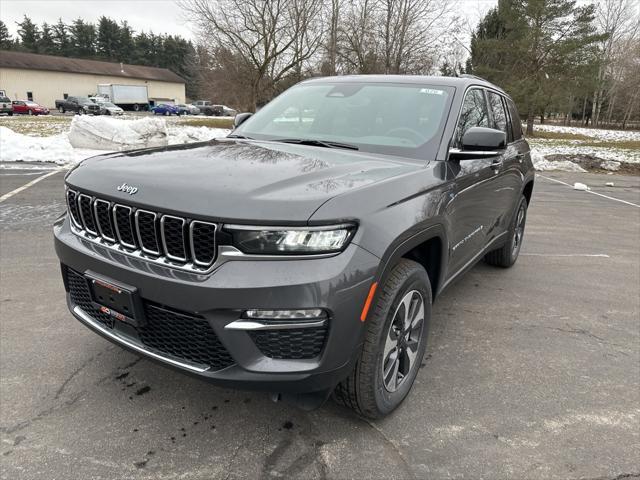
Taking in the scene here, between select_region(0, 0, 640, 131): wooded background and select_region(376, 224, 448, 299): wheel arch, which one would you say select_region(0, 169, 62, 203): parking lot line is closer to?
select_region(376, 224, 448, 299): wheel arch

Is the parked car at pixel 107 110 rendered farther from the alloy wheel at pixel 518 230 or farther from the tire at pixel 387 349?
the tire at pixel 387 349

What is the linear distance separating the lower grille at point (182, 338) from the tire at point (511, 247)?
11.8 ft

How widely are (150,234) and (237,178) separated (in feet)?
1.47

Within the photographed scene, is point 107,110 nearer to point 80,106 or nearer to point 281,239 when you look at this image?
point 80,106

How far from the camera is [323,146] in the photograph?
308cm

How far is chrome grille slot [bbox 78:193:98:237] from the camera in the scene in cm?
240

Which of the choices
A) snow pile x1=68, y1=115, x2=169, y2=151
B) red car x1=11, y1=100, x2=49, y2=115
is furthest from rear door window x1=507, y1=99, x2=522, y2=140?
red car x1=11, y1=100, x2=49, y2=115

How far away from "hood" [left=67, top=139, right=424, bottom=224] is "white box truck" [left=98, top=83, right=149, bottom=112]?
206 feet

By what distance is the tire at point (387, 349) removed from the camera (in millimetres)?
2195

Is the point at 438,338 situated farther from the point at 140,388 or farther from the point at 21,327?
the point at 21,327

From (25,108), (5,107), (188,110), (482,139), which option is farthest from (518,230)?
(188,110)

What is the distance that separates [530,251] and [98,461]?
5317 millimetres

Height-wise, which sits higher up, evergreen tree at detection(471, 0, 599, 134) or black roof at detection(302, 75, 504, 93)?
evergreen tree at detection(471, 0, 599, 134)

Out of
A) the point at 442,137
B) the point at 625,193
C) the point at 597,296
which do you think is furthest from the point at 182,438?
the point at 625,193
